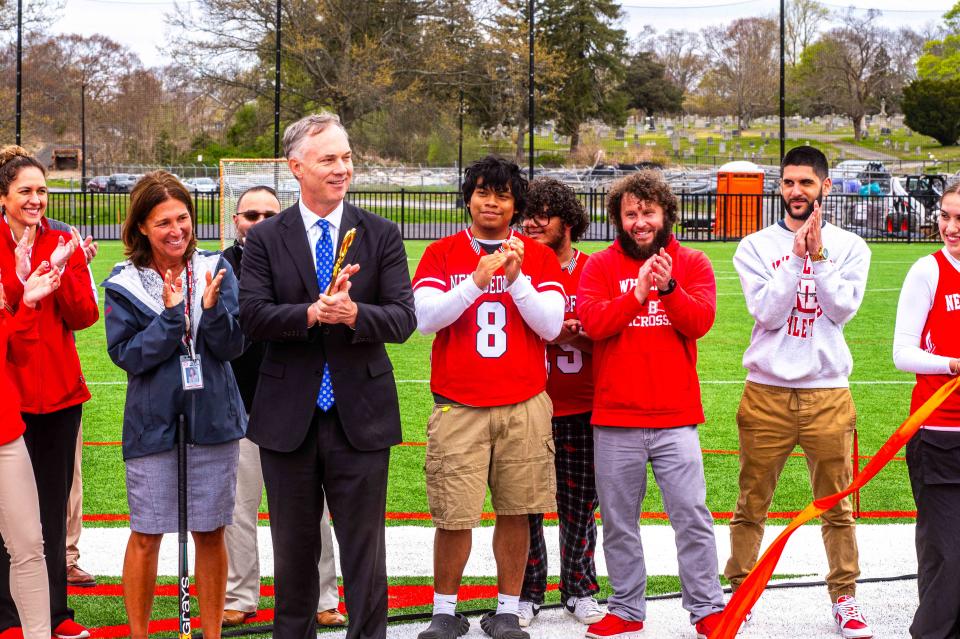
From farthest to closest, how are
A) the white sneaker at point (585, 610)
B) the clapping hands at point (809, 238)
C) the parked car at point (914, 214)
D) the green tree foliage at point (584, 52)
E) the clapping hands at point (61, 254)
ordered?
1. the green tree foliage at point (584, 52)
2. the parked car at point (914, 214)
3. the white sneaker at point (585, 610)
4. the clapping hands at point (809, 238)
5. the clapping hands at point (61, 254)

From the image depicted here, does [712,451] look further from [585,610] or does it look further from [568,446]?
[585,610]

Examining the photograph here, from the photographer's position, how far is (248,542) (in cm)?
488

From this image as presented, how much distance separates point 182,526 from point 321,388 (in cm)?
73

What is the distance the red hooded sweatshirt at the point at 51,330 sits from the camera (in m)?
4.40

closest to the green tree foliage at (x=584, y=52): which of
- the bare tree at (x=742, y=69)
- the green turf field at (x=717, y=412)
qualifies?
the bare tree at (x=742, y=69)

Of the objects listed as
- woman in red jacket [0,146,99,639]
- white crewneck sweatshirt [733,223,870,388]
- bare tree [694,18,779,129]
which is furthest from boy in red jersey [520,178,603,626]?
bare tree [694,18,779,129]

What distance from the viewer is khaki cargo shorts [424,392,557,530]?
4.54 metres

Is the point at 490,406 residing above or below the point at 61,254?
below

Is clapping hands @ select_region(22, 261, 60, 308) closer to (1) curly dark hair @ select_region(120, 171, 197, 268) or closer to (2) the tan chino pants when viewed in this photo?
(1) curly dark hair @ select_region(120, 171, 197, 268)

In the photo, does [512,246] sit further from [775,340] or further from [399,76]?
[399,76]

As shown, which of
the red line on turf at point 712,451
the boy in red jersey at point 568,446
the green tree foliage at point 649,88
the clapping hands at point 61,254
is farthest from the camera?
the green tree foliage at point 649,88

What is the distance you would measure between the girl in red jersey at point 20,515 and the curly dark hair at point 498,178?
5.61 feet

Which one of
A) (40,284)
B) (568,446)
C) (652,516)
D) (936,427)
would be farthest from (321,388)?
(652,516)

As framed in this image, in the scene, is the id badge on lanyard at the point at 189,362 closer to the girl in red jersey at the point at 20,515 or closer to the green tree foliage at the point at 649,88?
the girl in red jersey at the point at 20,515
